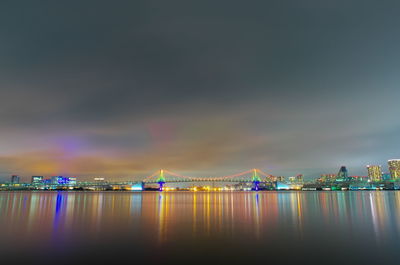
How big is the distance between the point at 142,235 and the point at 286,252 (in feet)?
25.1

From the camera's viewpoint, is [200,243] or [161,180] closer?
[200,243]

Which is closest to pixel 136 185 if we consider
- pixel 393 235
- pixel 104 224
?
pixel 104 224

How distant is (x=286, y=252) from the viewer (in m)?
11.3

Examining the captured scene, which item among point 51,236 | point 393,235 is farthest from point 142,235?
point 393,235

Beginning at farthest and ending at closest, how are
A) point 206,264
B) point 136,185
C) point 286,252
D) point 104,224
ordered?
point 136,185 < point 104,224 < point 286,252 < point 206,264

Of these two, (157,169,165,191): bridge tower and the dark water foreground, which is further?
(157,169,165,191): bridge tower

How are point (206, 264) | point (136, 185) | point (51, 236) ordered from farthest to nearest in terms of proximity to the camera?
point (136, 185) < point (51, 236) < point (206, 264)

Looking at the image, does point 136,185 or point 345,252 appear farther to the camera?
point 136,185

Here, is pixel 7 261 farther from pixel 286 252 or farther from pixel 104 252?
pixel 286 252

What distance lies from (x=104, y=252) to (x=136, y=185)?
131 m

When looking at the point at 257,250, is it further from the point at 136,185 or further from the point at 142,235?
the point at 136,185

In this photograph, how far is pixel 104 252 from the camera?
1129 centimetres

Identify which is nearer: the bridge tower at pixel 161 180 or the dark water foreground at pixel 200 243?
the dark water foreground at pixel 200 243

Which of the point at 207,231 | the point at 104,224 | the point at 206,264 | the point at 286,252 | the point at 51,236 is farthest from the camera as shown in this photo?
the point at 104,224
